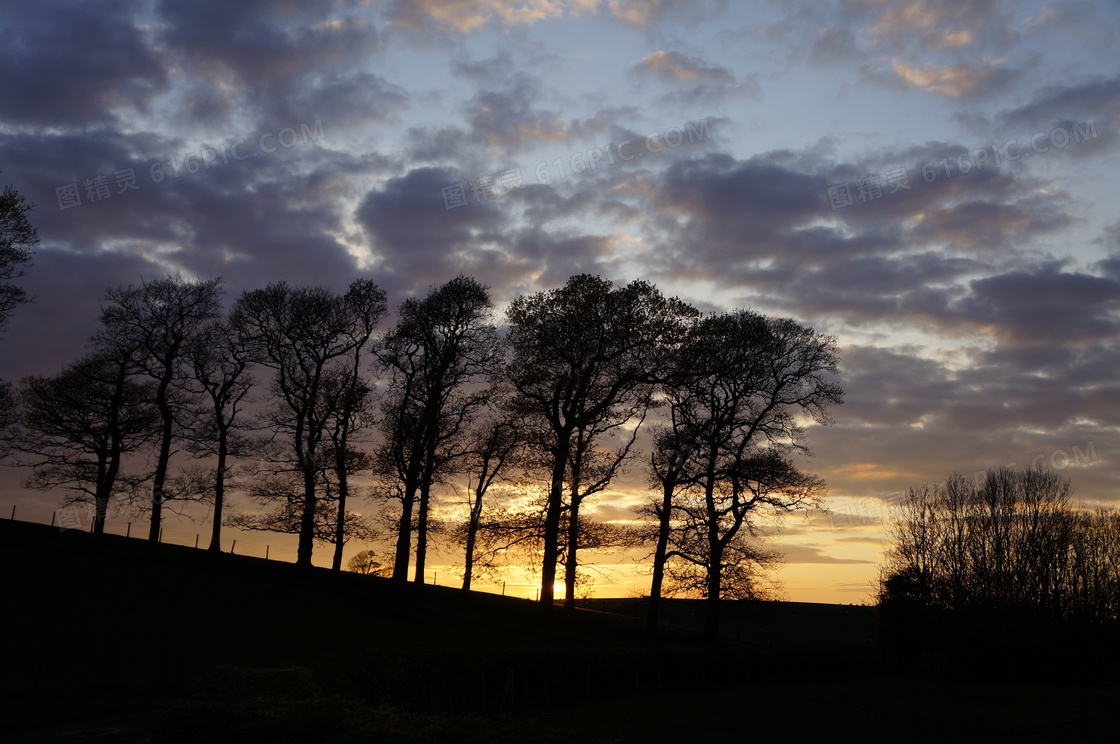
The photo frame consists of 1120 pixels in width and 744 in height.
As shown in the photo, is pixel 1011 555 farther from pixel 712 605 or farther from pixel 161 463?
pixel 161 463

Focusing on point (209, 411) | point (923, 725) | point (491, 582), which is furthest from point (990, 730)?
point (209, 411)

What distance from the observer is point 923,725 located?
981 inches

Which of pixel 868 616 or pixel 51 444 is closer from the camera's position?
pixel 51 444

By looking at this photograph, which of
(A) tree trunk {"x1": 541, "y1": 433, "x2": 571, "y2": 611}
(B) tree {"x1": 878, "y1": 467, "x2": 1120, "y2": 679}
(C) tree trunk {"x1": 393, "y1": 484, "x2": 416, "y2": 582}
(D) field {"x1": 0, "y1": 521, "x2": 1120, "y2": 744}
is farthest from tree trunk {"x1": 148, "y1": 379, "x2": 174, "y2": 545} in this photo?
(B) tree {"x1": 878, "y1": 467, "x2": 1120, "y2": 679}

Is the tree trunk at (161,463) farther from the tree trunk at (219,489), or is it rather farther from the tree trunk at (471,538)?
the tree trunk at (471,538)

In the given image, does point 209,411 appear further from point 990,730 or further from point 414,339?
point 990,730

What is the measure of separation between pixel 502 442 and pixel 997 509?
127 feet

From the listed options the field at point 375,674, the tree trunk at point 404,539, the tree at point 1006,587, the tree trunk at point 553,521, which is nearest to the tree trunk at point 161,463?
the field at point 375,674

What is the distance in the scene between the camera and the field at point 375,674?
44.3 ft

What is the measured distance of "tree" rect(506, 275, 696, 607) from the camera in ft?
108

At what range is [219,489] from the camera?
1715 inches

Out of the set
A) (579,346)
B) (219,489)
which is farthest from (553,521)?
(219,489)

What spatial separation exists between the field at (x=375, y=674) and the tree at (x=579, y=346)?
7505 mm

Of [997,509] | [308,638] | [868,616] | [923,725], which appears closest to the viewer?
[923,725]
